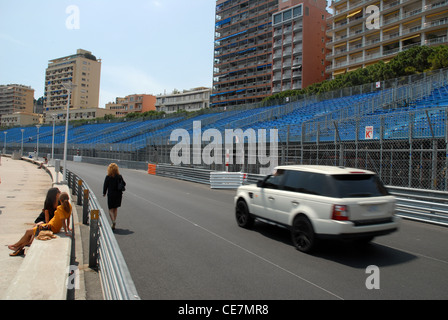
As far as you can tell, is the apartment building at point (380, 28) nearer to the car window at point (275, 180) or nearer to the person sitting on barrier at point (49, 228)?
the car window at point (275, 180)

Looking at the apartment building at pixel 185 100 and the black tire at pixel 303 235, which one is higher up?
the apartment building at pixel 185 100

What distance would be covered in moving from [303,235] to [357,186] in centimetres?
142

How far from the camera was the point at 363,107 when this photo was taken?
2259cm

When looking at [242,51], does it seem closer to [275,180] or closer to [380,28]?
[380,28]

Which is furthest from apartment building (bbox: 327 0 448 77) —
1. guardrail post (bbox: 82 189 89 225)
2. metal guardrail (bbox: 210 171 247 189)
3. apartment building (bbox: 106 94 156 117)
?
apartment building (bbox: 106 94 156 117)

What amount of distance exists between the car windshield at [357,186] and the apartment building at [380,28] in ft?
184

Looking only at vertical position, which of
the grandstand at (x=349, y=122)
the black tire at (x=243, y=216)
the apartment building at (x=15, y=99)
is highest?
the apartment building at (x=15, y=99)

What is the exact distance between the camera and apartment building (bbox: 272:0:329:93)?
74.9 meters

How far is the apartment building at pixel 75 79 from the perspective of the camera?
13562cm

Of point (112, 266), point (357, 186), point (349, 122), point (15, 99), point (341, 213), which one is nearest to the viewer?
point (112, 266)

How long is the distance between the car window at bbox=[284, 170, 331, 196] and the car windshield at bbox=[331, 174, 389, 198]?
205mm

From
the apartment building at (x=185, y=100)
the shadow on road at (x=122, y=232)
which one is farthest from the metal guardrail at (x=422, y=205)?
the apartment building at (x=185, y=100)

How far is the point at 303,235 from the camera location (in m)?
6.46

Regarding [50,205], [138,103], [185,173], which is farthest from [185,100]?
[50,205]
